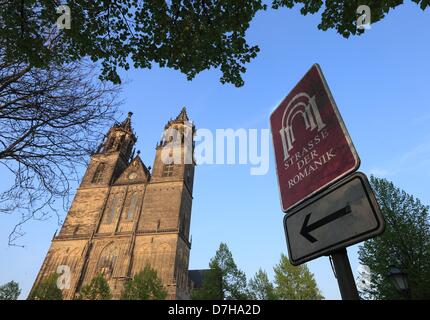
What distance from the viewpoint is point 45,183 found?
6.70 meters

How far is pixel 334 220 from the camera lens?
153 centimetres

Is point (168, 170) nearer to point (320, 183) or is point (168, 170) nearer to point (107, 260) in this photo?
point (107, 260)

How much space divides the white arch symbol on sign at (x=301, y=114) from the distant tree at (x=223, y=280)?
84.1ft

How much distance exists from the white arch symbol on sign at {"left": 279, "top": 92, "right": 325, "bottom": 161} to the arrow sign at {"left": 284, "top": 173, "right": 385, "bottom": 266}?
464 millimetres

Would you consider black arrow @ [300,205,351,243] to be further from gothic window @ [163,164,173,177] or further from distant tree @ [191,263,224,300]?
gothic window @ [163,164,173,177]

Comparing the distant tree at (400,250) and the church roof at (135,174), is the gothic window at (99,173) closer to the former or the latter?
the church roof at (135,174)

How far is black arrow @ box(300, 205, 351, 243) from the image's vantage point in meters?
1.49

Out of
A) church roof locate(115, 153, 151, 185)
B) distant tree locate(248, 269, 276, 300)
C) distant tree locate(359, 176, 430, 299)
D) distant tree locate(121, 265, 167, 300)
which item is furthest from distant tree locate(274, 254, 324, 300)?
church roof locate(115, 153, 151, 185)

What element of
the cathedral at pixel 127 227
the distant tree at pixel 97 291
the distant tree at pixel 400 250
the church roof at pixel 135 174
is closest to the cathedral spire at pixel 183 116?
the cathedral at pixel 127 227

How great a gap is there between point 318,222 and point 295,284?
2893 centimetres

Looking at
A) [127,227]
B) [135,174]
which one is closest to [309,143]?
[127,227]

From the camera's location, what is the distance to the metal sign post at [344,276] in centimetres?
141
